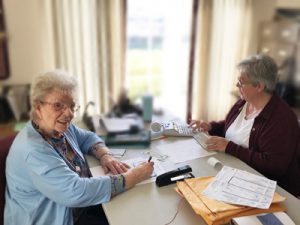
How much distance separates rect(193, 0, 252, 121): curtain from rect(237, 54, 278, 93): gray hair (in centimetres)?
175

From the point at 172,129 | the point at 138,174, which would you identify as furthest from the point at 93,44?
the point at 138,174

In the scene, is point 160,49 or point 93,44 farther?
point 160,49

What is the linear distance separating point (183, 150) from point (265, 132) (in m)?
0.43

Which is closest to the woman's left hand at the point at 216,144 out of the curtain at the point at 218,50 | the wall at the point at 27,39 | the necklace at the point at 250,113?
the necklace at the point at 250,113

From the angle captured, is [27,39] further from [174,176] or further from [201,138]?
[174,176]

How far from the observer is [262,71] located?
152 centimetres

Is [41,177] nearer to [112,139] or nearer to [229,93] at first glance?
[112,139]

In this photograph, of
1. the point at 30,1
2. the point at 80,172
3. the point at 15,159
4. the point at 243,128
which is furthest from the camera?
the point at 30,1

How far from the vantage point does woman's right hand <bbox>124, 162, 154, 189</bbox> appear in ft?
3.84

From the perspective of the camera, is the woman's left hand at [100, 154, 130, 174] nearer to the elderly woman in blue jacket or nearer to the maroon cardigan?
the elderly woman in blue jacket

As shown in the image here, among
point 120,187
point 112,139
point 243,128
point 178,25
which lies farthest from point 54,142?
point 178,25

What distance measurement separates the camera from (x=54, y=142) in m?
1.19

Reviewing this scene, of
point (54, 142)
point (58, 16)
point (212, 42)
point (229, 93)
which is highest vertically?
point (58, 16)

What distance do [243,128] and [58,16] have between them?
189 centimetres
